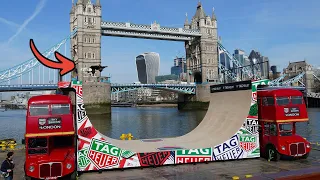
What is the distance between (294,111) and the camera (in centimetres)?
1248

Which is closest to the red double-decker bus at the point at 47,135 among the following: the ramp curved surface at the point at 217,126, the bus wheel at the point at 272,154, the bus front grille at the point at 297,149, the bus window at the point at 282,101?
the ramp curved surface at the point at 217,126

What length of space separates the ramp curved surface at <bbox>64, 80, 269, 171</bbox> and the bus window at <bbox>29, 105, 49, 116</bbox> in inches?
56.6

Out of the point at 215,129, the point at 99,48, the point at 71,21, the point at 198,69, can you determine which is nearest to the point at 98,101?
the point at 99,48

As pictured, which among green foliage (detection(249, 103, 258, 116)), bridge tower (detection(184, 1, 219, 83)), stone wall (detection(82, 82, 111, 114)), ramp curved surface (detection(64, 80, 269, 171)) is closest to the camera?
ramp curved surface (detection(64, 80, 269, 171))

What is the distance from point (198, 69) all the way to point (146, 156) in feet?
251

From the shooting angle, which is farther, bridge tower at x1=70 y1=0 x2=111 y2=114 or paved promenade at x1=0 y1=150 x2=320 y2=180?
bridge tower at x1=70 y1=0 x2=111 y2=114

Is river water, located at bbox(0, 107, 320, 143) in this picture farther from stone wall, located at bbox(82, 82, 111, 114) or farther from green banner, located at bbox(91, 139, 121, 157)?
green banner, located at bbox(91, 139, 121, 157)

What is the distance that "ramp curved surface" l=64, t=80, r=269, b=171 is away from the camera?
36.8 ft

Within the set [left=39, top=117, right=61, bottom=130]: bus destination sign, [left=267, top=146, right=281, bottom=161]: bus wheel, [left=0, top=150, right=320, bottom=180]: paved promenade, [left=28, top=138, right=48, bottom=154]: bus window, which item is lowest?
[left=0, top=150, right=320, bottom=180]: paved promenade

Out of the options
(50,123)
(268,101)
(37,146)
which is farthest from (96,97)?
(50,123)

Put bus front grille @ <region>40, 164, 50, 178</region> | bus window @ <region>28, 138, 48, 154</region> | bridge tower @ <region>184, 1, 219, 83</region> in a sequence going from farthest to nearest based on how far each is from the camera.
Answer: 1. bridge tower @ <region>184, 1, 219, 83</region>
2. bus window @ <region>28, 138, 48, 154</region>
3. bus front grille @ <region>40, 164, 50, 178</region>

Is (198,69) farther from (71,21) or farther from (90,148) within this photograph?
(90,148)

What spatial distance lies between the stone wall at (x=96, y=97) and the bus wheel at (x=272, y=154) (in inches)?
1980

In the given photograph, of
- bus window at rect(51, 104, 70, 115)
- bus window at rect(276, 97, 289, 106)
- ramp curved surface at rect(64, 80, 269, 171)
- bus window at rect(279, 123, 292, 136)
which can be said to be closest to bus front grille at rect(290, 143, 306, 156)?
bus window at rect(279, 123, 292, 136)
